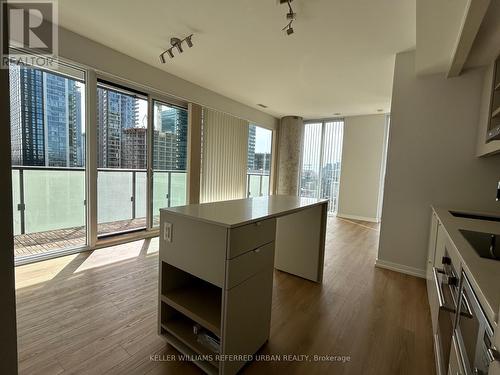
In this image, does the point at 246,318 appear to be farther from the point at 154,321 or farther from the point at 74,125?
the point at 74,125

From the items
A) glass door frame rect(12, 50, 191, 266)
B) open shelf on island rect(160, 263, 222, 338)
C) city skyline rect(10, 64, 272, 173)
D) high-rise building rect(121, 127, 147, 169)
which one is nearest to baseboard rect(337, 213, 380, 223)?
city skyline rect(10, 64, 272, 173)

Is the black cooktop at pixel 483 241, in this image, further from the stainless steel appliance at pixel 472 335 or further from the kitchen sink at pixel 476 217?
the kitchen sink at pixel 476 217

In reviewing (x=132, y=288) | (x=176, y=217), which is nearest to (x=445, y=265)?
(x=176, y=217)

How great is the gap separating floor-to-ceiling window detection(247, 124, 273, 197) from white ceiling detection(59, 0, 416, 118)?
84.5 inches

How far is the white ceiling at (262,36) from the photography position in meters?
2.22

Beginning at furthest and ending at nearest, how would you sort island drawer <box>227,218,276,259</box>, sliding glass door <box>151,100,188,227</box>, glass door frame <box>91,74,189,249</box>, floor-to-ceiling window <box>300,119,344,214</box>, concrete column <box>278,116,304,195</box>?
1. concrete column <box>278,116,304,195</box>
2. floor-to-ceiling window <box>300,119,344,214</box>
3. sliding glass door <box>151,100,188,227</box>
4. glass door frame <box>91,74,189,249</box>
5. island drawer <box>227,218,276,259</box>

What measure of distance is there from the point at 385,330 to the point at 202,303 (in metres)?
1.48

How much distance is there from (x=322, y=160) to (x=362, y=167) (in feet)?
3.77

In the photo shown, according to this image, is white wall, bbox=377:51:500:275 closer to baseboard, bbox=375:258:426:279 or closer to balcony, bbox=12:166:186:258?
baseboard, bbox=375:258:426:279

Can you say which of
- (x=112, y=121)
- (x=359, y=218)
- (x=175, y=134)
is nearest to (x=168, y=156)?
(x=175, y=134)

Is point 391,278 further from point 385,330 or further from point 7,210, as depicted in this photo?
point 7,210

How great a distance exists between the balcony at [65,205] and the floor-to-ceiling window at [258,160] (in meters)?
2.78

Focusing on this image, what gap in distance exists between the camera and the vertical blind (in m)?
4.78

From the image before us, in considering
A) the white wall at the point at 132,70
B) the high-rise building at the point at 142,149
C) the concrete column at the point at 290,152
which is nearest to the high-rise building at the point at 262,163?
the concrete column at the point at 290,152
